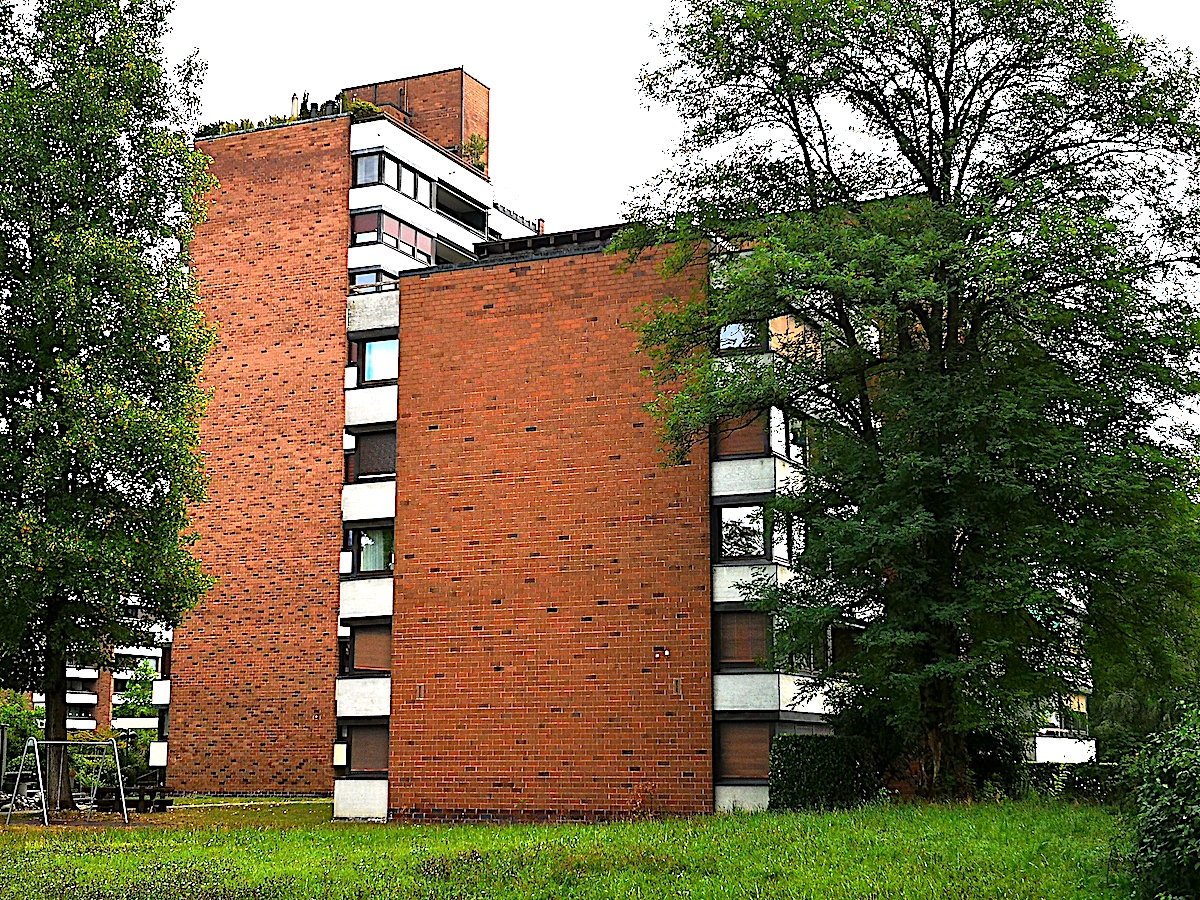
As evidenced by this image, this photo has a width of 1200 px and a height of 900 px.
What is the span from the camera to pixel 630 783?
2753 centimetres

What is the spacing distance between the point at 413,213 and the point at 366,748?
1767 centimetres

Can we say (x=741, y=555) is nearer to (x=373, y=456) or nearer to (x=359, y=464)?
(x=373, y=456)

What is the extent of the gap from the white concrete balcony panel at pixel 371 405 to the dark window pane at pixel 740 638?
33.4ft

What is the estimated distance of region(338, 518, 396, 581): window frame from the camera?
3359cm

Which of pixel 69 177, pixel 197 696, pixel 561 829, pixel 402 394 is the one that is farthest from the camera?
pixel 197 696

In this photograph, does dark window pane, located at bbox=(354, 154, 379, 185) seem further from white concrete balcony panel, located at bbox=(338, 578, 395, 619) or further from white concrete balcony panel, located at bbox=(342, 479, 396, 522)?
white concrete balcony panel, located at bbox=(338, 578, 395, 619)

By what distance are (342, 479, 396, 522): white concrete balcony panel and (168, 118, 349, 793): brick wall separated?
391 cm

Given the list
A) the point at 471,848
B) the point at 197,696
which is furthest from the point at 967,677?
the point at 197,696

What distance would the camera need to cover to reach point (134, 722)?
94.5m

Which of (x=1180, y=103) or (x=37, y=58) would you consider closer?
(x=1180, y=103)

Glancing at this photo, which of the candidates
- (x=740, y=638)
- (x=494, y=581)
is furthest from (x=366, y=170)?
(x=740, y=638)

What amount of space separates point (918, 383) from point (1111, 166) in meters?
4.80

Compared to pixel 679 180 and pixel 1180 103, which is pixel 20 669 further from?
pixel 1180 103

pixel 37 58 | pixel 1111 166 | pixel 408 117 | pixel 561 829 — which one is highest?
pixel 408 117
